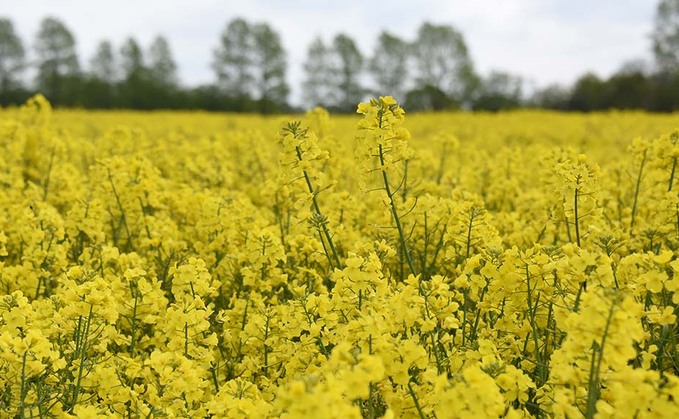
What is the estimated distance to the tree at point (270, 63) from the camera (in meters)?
44.1

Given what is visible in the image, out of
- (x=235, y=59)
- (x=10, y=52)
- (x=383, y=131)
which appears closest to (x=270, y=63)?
(x=235, y=59)

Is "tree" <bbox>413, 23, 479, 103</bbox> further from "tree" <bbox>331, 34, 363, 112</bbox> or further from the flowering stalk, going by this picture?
the flowering stalk

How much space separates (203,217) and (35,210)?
3.68ft

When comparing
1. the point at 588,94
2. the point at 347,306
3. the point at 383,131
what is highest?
the point at 383,131

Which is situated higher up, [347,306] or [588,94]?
[588,94]

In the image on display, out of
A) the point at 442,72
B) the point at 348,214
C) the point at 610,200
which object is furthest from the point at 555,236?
the point at 442,72

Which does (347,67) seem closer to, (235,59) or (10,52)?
(235,59)

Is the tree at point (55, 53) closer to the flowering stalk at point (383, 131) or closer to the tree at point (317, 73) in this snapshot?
the tree at point (317, 73)

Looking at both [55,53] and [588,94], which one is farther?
[55,53]

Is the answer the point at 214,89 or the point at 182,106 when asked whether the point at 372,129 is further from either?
the point at 214,89

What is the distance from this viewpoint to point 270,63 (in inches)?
1801

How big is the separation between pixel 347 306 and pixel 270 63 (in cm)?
4472

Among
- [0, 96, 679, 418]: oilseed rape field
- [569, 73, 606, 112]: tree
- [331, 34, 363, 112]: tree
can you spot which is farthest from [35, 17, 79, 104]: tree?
[0, 96, 679, 418]: oilseed rape field

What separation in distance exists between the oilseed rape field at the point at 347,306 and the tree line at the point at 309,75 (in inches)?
1370
